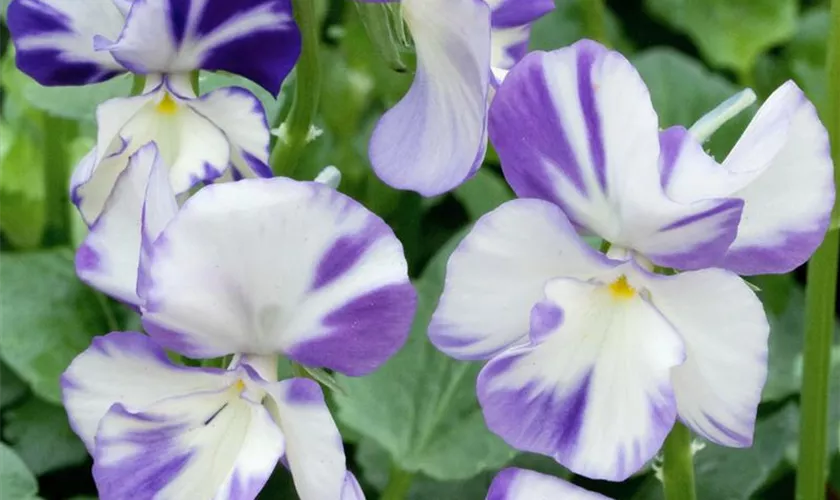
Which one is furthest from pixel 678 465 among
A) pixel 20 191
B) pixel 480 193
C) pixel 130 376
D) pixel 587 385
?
pixel 20 191

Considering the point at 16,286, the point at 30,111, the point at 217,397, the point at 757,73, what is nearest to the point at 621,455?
the point at 217,397

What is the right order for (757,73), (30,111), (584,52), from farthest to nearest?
(757,73)
(30,111)
(584,52)

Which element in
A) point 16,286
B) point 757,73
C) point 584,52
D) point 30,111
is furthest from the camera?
point 757,73

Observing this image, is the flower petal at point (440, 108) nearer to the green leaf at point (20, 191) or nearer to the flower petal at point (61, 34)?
the flower petal at point (61, 34)

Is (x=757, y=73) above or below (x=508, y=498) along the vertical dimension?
below

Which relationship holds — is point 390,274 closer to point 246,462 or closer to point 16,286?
point 246,462

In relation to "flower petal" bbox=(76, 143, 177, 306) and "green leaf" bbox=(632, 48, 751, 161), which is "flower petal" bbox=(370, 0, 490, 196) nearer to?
"flower petal" bbox=(76, 143, 177, 306)

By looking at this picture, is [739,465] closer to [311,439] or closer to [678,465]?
[678,465]
